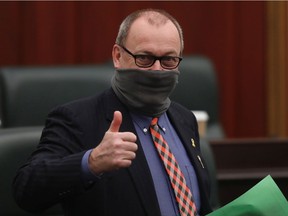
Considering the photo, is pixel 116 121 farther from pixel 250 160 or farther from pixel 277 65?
pixel 277 65

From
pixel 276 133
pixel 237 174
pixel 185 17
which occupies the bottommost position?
pixel 276 133

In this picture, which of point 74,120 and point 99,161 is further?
point 74,120

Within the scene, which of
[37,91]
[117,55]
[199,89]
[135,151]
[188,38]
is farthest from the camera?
[188,38]

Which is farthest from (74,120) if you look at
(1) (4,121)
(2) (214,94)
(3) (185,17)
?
(3) (185,17)

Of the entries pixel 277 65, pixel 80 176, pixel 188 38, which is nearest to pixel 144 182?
pixel 80 176

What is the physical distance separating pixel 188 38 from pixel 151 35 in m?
2.17

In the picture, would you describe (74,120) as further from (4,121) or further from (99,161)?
(4,121)

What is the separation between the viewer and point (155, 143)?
1663 mm

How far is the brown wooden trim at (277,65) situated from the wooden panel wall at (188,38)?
30mm

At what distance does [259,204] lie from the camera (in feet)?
4.61

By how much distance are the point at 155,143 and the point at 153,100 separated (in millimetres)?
101

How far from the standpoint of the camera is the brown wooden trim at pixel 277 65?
3771 millimetres

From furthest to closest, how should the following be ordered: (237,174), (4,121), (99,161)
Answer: (4,121)
(237,174)
(99,161)

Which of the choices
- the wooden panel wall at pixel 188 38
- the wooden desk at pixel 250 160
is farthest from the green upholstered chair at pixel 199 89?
the wooden desk at pixel 250 160
